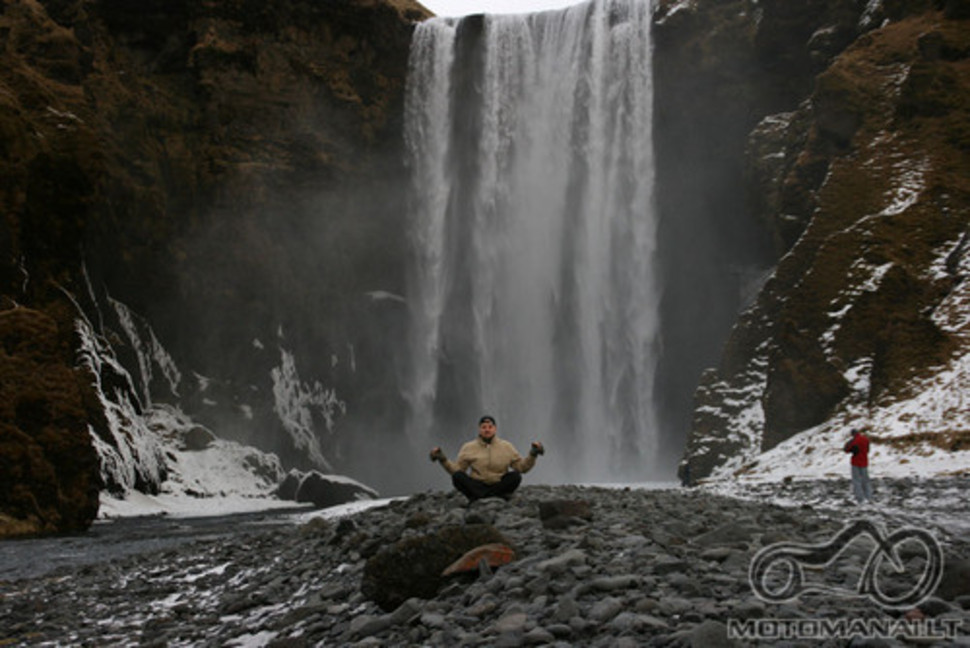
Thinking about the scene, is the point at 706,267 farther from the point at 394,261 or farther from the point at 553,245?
the point at 394,261

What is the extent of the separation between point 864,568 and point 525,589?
8.16 feet

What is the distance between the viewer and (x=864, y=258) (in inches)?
1058

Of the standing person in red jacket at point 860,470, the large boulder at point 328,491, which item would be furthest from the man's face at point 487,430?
the large boulder at point 328,491

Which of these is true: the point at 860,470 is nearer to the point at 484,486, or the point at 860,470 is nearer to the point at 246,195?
the point at 484,486

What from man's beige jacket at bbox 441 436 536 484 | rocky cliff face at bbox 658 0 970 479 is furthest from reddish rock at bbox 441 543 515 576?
rocky cliff face at bbox 658 0 970 479

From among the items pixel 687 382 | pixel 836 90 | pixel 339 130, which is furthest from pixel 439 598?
pixel 339 130

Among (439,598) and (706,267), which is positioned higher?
(706,267)

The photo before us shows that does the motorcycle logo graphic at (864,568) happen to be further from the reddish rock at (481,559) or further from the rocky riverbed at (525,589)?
the reddish rock at (481,559)

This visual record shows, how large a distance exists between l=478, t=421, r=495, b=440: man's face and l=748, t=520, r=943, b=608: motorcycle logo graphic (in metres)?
4.68

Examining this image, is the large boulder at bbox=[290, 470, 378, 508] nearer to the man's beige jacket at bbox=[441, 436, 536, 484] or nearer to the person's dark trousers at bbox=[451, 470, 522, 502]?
the man's beige jacket at bbox=[441, 436, 536, 484]

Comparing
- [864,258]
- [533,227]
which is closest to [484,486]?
[864,258]

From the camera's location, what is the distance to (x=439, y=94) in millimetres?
48719

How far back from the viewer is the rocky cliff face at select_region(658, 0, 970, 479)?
930 inches

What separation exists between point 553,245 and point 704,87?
12.8 metres
